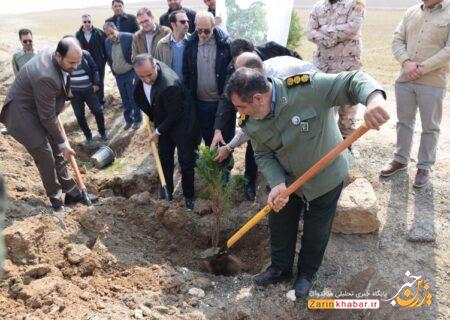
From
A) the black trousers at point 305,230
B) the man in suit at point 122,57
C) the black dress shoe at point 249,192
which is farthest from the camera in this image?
the man in suit at point 122,57

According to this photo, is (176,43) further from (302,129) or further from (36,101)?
(302,129)

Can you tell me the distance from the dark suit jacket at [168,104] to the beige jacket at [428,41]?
2554 millimetres

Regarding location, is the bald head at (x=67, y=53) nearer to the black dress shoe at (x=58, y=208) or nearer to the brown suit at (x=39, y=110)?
the brown suit at (x=39, y=110)

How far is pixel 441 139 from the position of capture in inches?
252

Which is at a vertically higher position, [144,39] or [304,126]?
[144,39]

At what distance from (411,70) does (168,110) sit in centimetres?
279

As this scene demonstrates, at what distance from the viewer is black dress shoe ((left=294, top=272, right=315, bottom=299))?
355 cm

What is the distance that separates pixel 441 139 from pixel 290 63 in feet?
12.3

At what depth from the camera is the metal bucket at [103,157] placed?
683 cm

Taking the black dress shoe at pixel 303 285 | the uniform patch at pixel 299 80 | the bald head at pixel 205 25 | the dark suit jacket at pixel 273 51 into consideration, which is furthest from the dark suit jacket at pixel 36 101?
the black dress shoe at pixel 303 285

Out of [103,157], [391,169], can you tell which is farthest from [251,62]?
[103,157]

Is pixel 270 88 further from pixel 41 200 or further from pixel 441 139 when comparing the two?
pixel 441 139

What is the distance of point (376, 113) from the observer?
97.1 inches

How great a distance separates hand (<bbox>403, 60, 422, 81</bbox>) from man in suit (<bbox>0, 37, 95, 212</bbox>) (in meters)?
3.60
